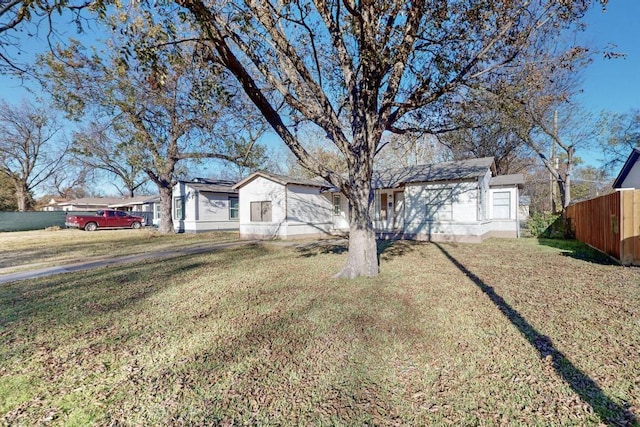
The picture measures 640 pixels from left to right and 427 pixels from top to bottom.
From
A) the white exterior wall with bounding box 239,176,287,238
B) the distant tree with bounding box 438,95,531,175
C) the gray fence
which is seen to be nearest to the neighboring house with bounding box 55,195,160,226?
the gray fence

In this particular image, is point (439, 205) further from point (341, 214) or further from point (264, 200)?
point (264, 200)

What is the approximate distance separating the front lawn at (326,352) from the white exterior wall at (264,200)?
8.96 metres

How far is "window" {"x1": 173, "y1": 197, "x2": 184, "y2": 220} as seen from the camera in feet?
67.6

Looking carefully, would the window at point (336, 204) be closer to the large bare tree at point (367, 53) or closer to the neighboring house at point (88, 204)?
the large bare tree at point (367, 53)

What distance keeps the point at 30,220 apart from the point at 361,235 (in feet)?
104

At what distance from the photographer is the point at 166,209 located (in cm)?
1966

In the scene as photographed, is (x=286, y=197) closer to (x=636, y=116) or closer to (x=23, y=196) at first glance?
(x=636, y=116)

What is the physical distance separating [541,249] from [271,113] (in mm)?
11214

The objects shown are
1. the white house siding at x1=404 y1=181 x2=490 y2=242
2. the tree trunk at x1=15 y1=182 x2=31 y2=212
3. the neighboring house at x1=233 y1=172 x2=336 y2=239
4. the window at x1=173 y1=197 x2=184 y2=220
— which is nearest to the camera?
the white house siding at x1=404 y1=181 x2=490 y2=242

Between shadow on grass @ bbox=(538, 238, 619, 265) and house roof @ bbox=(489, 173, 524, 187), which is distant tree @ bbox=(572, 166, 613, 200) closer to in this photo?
house roof @ bbox=(489, 173, 524, 187)

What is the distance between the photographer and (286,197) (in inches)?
599

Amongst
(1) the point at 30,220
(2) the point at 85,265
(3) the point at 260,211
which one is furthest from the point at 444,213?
(1) the point at 30,220

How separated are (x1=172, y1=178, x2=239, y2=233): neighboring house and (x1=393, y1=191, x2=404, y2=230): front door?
1072 cm

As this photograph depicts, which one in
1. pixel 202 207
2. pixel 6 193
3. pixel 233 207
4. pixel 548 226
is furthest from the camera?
pixel 6 193
